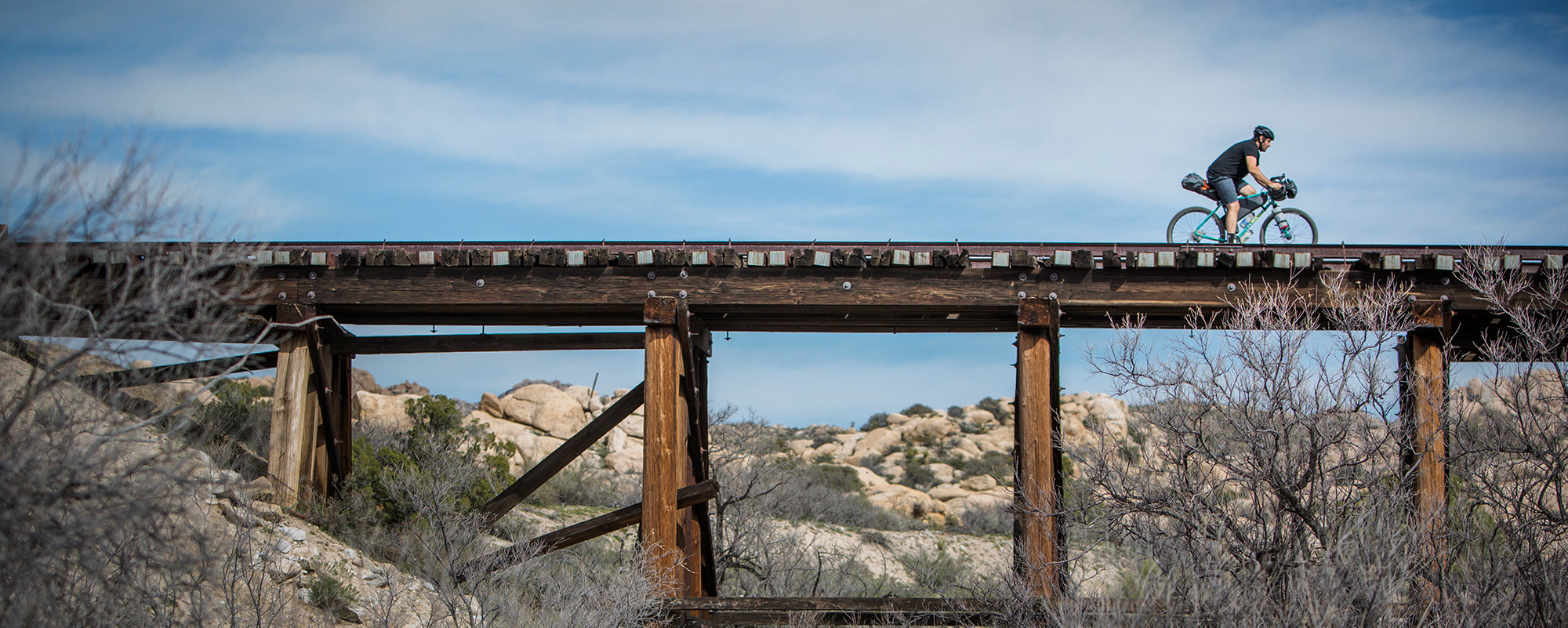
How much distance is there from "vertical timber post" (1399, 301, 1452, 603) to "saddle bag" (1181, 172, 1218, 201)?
281cm

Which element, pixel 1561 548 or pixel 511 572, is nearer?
pixel 1561 548

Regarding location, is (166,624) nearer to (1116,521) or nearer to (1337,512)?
(1116,521)

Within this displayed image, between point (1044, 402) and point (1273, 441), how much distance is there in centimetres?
174

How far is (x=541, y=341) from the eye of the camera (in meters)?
9.84

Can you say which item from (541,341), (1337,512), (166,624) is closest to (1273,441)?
(1337,512)

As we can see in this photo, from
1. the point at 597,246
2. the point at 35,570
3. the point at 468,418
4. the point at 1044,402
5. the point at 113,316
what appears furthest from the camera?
the point at 468,418

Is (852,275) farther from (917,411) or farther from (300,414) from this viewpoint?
(917,411)

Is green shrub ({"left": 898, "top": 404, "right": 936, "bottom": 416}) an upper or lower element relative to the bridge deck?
lower

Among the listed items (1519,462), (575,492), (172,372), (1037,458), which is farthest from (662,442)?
(575,492)

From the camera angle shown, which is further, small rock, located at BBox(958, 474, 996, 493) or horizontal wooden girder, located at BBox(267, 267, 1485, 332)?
small rock, located at BBox(958, 474, 996, 493)

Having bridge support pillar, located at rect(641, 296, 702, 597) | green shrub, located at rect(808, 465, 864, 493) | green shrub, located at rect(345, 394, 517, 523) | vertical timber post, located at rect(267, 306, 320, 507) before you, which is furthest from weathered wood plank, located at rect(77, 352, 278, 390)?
green shrub, located at rect(808, 465, 864, 493)

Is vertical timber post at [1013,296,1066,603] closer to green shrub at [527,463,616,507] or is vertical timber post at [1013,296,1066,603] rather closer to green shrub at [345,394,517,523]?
green shrub at [345,394,517,523]

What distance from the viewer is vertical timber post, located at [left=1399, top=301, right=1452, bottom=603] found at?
7.80 metres

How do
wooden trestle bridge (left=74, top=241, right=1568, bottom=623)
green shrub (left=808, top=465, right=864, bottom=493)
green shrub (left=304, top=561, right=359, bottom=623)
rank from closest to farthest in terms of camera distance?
green shrub (left=304, top=561, right=359, bottom=623), wooden trestle bridge (left=74, top=241, right=1568, bottom=623), green shrub (left=808, top=465, right=864, bottom=493)
